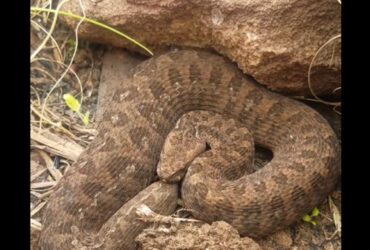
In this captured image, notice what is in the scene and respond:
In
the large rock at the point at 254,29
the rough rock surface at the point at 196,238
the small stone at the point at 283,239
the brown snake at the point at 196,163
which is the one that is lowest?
the small stone at the point at 283,239

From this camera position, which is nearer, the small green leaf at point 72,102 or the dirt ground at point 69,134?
the dirt ground at point 69,134

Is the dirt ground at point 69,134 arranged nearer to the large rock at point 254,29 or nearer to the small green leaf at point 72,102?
the small green leaf at point 72,102

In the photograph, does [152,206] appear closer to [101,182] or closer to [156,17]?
[101,182]

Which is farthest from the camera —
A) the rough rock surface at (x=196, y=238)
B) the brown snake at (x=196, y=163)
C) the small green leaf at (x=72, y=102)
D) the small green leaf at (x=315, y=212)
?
the small green leaf at (x=72, y=102)

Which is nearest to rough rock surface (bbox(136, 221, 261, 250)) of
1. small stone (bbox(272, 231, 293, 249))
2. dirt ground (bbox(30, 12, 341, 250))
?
dirt ground (bbox(30, 12, 341, 250))

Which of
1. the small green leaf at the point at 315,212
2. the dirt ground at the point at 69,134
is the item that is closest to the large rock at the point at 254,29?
the dirt ground at the point at 69,134

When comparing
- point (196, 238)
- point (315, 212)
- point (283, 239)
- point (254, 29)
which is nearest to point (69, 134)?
point (196, 238)

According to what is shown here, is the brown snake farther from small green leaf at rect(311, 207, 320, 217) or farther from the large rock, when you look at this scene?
the large rock
